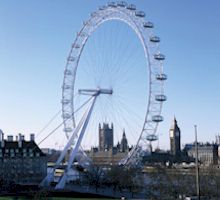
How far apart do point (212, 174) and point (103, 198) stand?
12042 mm

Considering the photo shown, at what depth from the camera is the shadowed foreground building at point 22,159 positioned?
71500 millimetres

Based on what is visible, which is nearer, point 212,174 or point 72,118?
point 212,174

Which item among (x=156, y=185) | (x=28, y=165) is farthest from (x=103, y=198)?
(x=28, y=165)

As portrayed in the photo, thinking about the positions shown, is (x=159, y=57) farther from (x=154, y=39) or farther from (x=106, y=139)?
(x=106, y=139)

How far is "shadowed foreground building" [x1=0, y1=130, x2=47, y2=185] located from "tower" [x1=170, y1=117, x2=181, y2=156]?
225 feet

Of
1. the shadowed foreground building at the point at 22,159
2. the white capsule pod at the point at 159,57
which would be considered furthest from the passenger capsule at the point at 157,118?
the shadowed foreground building at the point at 22,159

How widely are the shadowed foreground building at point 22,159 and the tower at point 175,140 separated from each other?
68702 mm

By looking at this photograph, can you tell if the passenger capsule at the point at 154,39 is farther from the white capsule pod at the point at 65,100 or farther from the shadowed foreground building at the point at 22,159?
the shadowed foreground building at the point at 22,159

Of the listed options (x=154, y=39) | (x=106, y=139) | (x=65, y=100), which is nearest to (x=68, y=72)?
(x=65, y=100)

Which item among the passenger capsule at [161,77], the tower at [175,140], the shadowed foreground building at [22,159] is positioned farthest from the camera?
the tower at [175,140]

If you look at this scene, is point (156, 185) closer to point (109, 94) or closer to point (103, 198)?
point (103, 198)

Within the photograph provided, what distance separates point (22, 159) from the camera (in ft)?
243

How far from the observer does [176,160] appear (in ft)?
420

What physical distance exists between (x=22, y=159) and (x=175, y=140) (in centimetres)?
7333
